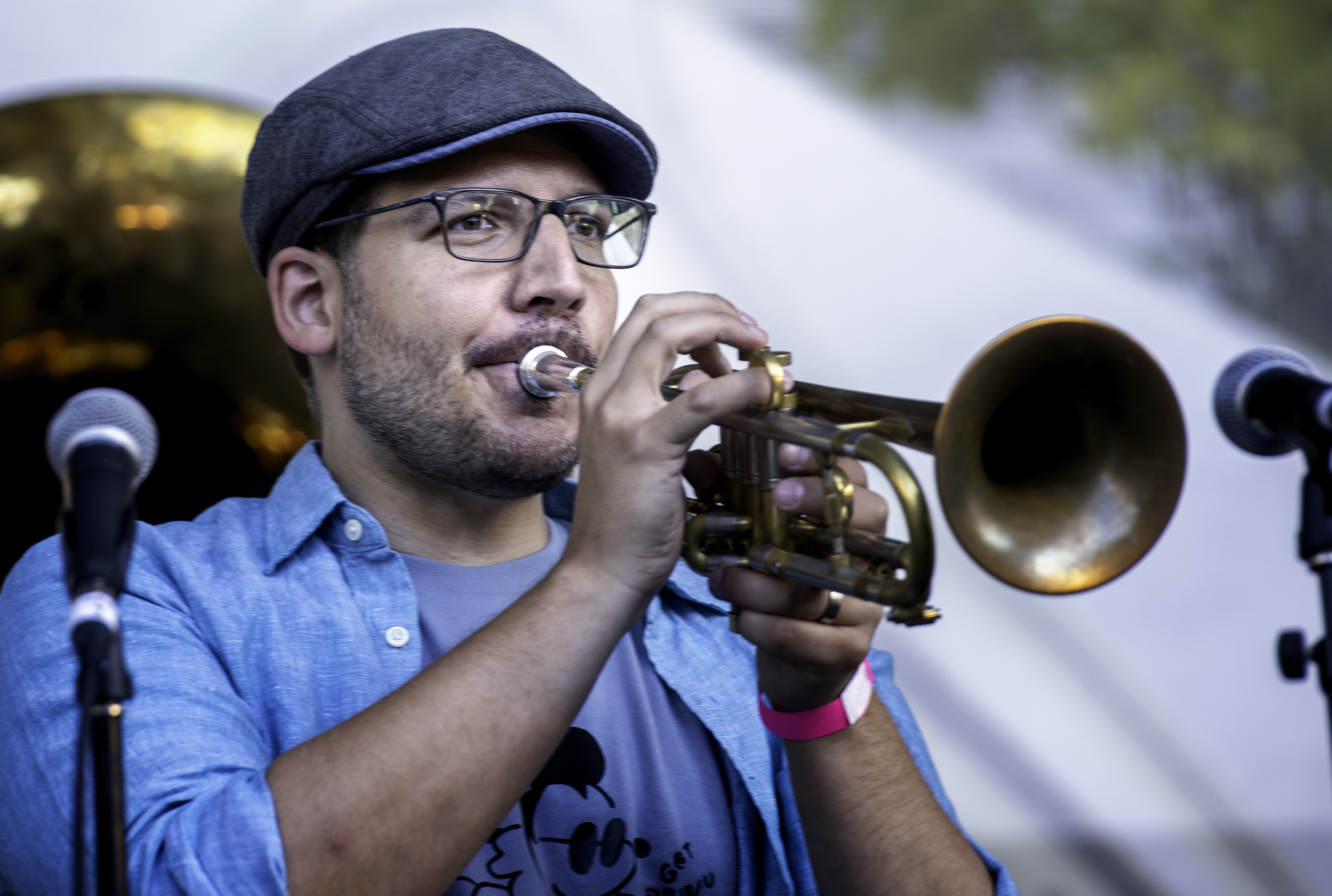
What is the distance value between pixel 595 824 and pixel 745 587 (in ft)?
1.39

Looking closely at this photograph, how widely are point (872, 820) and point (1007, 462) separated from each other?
0.56m

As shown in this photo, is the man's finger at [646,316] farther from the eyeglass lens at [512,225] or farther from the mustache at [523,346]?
the eyeglass lens at [512,225]

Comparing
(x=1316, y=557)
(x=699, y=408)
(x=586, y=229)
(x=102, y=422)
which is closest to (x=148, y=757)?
(x=102, y=422)

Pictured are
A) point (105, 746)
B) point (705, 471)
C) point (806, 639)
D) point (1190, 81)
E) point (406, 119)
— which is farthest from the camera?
point (1190, 81)

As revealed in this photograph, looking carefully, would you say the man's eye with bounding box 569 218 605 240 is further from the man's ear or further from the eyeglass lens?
the man's ear

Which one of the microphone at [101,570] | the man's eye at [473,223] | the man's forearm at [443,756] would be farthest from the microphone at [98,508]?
the man's eye at [473,223]

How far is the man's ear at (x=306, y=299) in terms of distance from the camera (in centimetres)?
185

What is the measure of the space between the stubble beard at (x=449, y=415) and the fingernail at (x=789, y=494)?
1.33ft

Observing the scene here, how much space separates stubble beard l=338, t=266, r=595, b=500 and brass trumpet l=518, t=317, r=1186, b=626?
15.1 inches

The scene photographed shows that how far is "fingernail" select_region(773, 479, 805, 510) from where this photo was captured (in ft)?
4.53

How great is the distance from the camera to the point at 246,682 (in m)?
1.54

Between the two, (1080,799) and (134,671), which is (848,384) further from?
(134,671)

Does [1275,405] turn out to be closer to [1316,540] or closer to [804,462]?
[1316,540]

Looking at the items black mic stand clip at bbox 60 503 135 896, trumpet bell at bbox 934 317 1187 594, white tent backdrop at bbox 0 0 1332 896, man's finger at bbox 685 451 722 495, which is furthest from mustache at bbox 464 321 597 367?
white tent backdrop at bbox 0 0 1332 896
